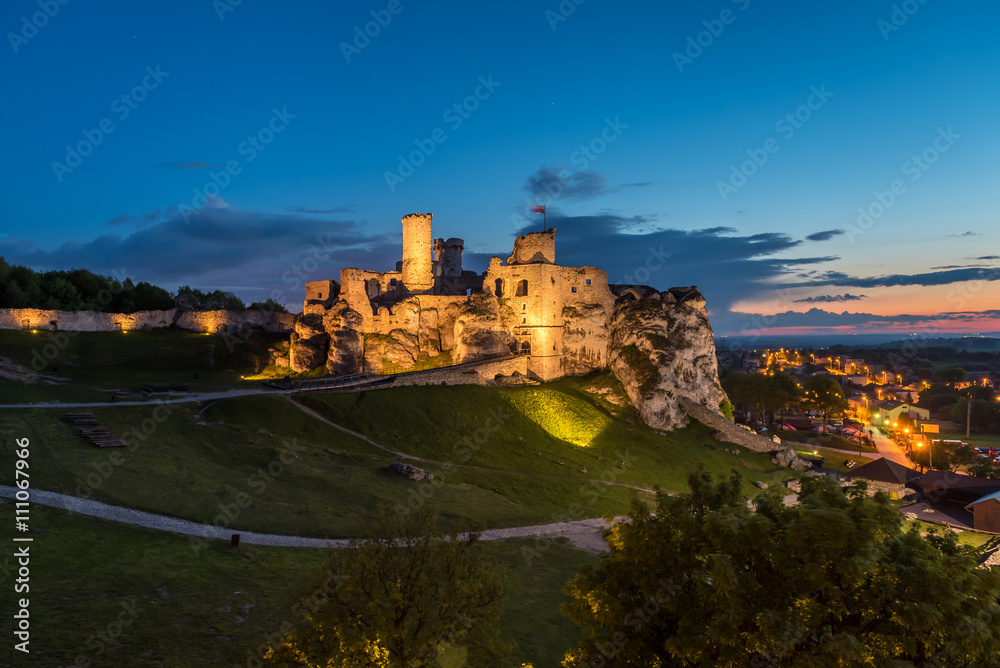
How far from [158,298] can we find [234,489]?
86.3m

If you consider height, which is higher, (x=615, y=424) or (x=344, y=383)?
(x=344, y=383)

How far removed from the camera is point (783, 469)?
62.5 meters

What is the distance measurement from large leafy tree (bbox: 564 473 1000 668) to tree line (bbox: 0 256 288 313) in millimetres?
86807

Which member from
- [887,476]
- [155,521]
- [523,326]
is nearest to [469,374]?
[523,326]

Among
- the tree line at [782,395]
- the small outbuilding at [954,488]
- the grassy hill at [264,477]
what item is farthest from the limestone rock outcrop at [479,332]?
the tree line at [782,395]

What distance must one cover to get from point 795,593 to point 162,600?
19.2 meters

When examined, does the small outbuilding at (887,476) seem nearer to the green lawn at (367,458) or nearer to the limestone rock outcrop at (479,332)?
the green lawn at (367,458)

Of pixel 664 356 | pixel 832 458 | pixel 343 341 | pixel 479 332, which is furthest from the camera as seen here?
pixel 832 458

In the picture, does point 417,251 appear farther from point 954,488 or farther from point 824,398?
point 824,398

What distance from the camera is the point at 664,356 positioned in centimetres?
6944

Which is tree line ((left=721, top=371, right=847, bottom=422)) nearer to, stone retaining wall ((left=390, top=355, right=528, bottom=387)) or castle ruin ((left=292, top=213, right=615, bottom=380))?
castle ruin ((left=292, top=213, right=615, bottom=380))

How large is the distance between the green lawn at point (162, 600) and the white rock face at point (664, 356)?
44.2 metres

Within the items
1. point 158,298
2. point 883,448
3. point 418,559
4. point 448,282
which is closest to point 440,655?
point 418,559

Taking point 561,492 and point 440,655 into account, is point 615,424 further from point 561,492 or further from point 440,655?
point 440,655
